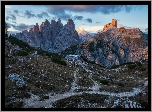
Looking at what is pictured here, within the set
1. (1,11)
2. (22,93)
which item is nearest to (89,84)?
(22,93)

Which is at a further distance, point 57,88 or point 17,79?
point 57,88

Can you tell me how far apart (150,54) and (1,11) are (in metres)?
9.83

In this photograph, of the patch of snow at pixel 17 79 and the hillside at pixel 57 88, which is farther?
the patch of snow at pixel 17 79

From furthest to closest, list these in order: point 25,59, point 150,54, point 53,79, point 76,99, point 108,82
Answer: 1. point 25,59
2. point 108,82
3. point 53,79
4. point 76,99
5. point 150,54

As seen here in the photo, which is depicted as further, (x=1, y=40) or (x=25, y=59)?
(x=25, y=59)

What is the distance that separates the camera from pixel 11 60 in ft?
98.1

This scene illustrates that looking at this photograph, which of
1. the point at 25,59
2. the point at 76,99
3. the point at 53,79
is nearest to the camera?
the point at 76,99

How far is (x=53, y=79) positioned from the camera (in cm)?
2709

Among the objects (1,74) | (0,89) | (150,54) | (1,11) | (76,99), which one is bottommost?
(76,99)

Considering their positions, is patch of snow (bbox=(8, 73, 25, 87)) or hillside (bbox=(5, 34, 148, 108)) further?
patch of snow (bbox=(8, 73, 25, 87))

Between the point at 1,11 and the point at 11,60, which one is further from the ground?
the point at 1,11

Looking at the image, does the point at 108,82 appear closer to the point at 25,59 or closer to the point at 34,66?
the point at 34,66

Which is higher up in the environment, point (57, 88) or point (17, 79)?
point (17, 79)

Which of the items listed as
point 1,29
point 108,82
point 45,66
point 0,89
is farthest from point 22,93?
point 108,82
